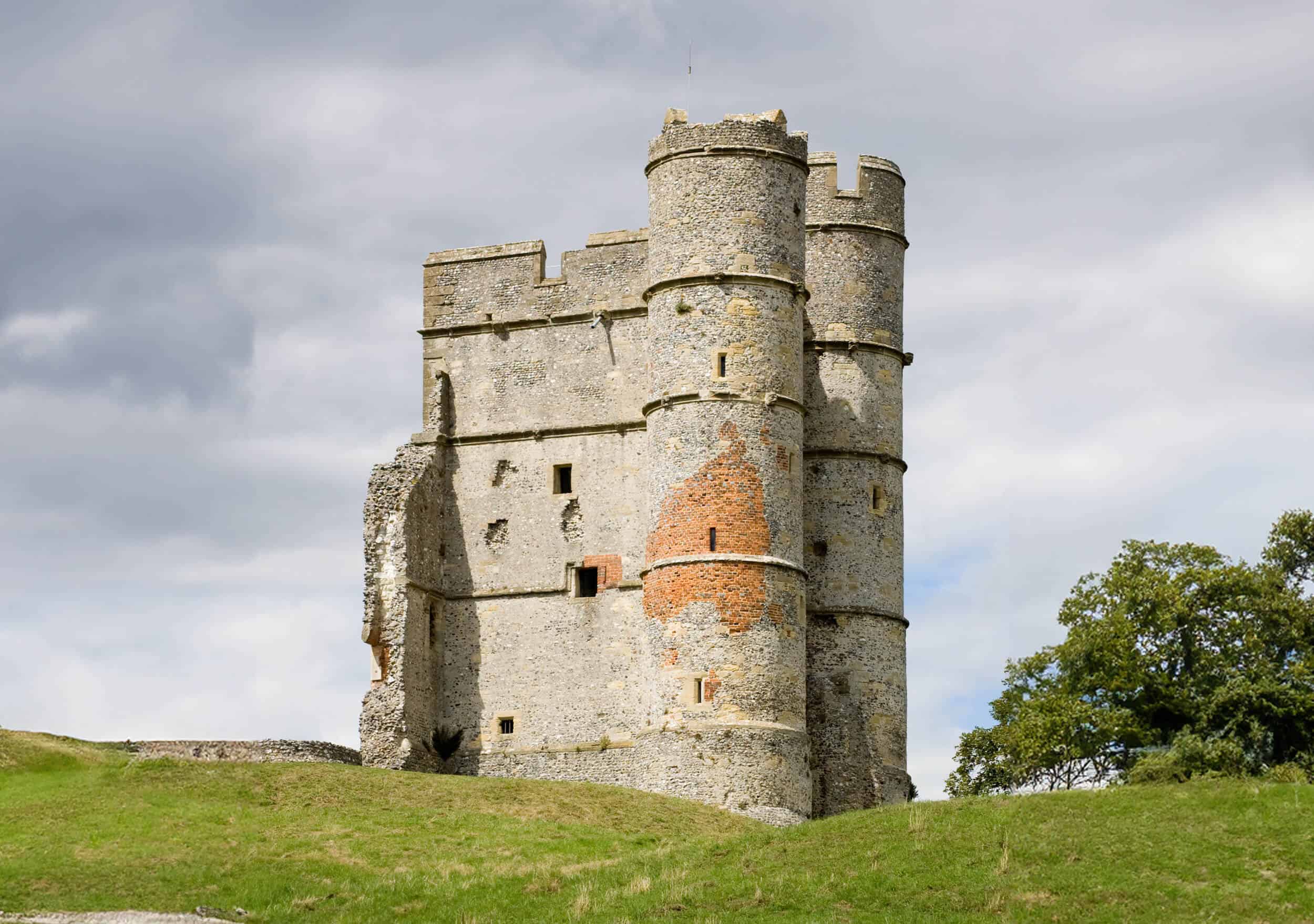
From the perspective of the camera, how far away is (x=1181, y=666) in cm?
4584

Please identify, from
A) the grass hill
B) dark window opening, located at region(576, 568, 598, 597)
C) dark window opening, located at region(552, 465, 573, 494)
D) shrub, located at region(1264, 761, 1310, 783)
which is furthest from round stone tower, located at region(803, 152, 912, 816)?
shrub, located at region(1264, 761, 1310, 783)

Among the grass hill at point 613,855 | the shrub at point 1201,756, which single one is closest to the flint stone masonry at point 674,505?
the grass hill at point 613,855

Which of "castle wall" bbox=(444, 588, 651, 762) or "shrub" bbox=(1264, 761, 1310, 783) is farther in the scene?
"castle wall" bbox=(444, 588, 651, 762)

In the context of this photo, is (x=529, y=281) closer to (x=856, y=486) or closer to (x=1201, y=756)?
(x=856, y=486)

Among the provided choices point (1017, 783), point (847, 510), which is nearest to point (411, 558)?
point (847, 510)

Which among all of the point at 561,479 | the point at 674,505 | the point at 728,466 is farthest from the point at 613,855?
the point at 561,479

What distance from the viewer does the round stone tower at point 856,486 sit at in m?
45.9

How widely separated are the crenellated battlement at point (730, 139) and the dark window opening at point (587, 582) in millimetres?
8811

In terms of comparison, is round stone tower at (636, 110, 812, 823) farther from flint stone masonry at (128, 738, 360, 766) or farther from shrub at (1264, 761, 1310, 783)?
shrub at (1264, 761, 1310, 783)

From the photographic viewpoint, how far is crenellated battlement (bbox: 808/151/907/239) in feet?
160

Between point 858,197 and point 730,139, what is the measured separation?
18.2 ft

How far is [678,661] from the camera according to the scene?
138ft

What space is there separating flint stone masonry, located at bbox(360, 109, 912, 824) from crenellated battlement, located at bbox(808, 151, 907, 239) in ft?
0.19

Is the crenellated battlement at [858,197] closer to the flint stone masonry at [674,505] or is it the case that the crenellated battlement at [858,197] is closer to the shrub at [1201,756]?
the flint stone masonry at [674,505]
